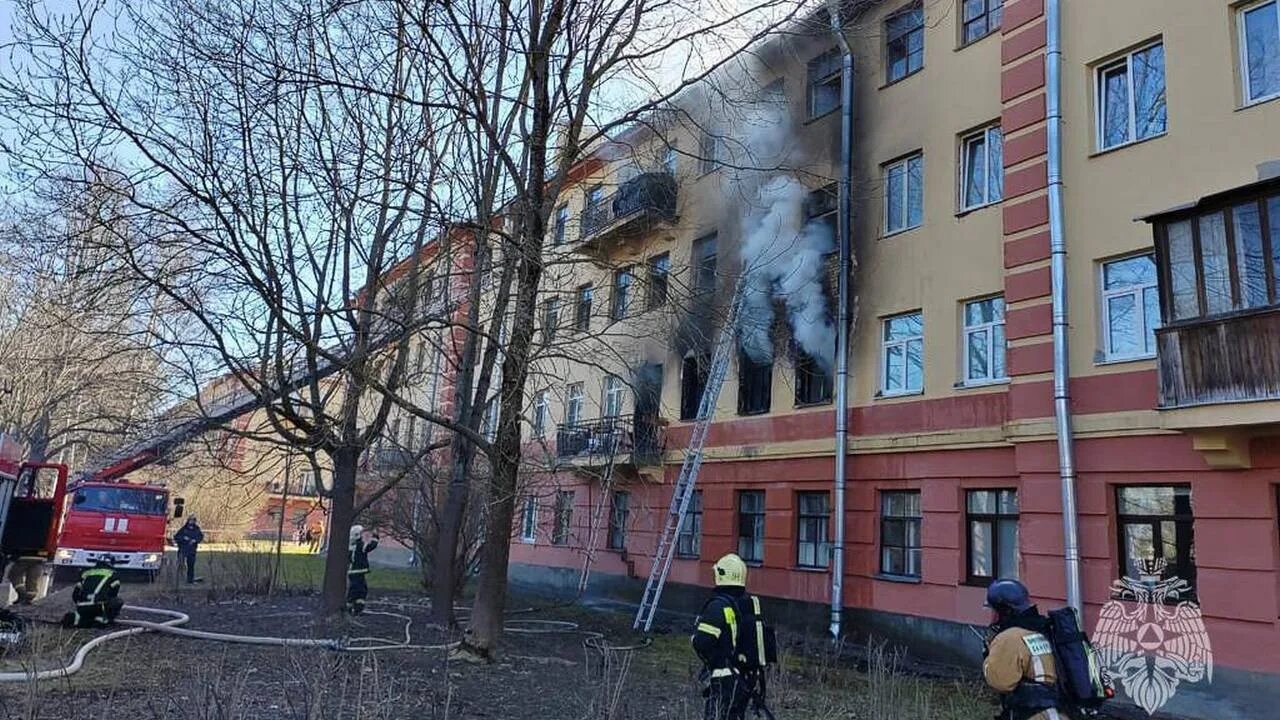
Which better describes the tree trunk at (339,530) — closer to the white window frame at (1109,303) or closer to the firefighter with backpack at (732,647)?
the firefighter with backpack at (732,647)

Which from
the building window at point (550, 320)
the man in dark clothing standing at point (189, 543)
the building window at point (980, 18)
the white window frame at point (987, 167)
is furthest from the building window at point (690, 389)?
the man in dark clothing standing at point (189, 543)

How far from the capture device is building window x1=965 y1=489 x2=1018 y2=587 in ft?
40.1

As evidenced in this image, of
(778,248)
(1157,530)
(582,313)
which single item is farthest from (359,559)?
(1157,530)

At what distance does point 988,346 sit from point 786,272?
13.6 feet

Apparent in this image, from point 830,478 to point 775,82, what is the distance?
7.23 metres

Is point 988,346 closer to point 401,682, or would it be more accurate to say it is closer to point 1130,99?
point 1130,99

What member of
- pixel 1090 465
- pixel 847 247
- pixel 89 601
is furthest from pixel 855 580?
pixel 89 601

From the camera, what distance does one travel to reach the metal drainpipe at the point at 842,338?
14.2 metres

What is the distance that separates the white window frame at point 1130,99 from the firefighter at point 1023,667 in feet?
28.1

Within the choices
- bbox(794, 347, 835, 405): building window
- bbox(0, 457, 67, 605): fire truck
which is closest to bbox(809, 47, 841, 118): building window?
bbox(794, 347, 835, 405): building window

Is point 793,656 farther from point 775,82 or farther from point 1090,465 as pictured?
point 775,82

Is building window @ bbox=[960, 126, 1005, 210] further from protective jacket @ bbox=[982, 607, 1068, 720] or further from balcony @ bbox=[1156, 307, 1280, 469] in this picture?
protective jacket @ bbox=[982, 607, 1068, 720]
